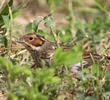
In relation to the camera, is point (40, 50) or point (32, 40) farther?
point (40, 50)

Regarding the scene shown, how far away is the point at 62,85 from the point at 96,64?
1.74ft

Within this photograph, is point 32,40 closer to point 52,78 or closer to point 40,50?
point 40,50

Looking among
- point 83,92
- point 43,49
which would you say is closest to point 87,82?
point 83,92

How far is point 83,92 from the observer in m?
3.82

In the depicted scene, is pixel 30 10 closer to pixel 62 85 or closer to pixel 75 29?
pixel 75 29

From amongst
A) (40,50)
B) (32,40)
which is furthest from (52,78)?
(40,50)

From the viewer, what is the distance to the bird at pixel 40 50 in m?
4.75

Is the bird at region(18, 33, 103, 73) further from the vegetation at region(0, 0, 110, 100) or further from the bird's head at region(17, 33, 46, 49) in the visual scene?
the vegetation at region(0, 0, 110, 100)

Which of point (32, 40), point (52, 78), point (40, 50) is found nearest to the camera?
point (52, 78)

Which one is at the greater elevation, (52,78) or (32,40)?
(32,40)

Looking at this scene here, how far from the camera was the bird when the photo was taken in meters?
4.75

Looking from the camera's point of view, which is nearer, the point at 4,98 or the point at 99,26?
the point at 4,98

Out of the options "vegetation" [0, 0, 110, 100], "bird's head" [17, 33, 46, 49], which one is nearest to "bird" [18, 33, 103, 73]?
"bird's head" [17, 33, 46, 49]

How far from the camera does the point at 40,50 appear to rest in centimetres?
495
